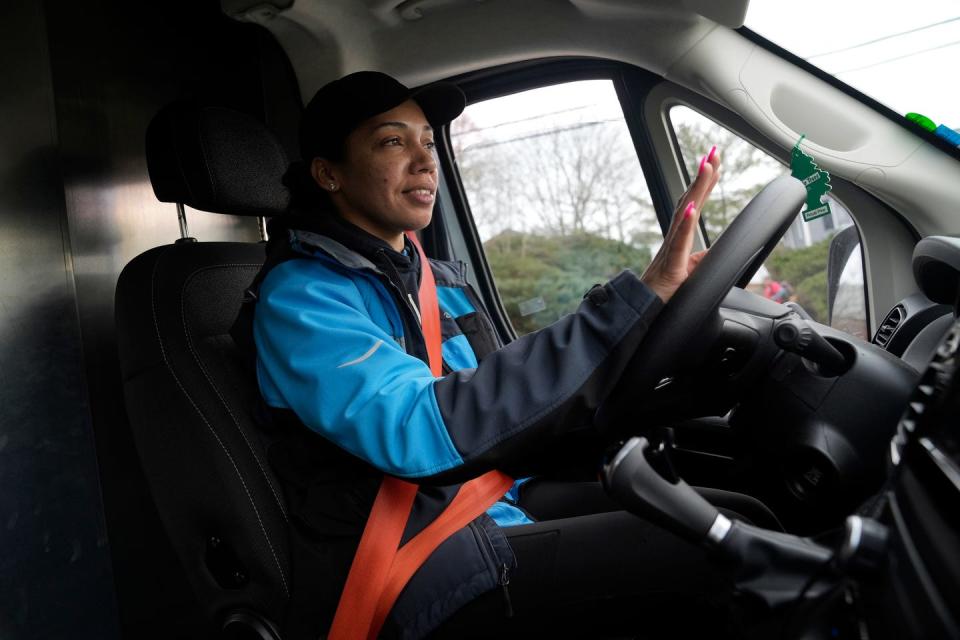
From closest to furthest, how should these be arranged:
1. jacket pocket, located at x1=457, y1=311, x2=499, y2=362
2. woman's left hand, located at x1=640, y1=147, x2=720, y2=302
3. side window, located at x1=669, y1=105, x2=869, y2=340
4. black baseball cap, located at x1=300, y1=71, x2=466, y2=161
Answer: woman's left hand, located at x1=640, y1=147, x2=720, y2=302, black baseball cap, located at x1=300, y1=71, x2=466, y2=161, jacket pocket, located at x1=457, y1=311, x2=499, y2=362, side window, located at x1=669, y1=105, x2=869, y2=340

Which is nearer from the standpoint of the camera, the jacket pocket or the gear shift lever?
the gear shift lever

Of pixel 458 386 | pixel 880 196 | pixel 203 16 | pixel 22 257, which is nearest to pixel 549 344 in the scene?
pixel 458 386

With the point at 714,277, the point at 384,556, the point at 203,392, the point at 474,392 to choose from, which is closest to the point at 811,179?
the point at 714,277

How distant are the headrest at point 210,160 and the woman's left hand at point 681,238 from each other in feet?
2.87

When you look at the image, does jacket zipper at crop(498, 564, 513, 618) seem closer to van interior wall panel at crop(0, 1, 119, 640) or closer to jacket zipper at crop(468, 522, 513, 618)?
jacket zipper at crop(468, 522, 513, 618)

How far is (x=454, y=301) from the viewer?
1668mm

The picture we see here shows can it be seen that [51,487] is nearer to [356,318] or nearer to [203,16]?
[356,318]

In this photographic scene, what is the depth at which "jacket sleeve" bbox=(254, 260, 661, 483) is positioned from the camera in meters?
1.03

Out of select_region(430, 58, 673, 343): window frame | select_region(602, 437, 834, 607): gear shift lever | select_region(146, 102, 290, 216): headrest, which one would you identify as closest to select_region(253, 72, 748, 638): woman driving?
select_region(146, 102, 290, 216): headrest

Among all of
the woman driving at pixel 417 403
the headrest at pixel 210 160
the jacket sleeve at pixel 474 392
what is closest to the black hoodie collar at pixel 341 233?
the woman driving at pixel 417 403

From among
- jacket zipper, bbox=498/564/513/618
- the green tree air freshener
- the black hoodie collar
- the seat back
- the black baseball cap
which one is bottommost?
jacket zipper, bbox=498/564/513/618

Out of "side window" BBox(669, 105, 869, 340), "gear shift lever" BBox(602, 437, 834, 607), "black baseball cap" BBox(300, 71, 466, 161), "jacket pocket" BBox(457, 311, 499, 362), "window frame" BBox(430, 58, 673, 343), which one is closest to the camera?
"gear shift lever" BBox(602, 437, 834, 607)

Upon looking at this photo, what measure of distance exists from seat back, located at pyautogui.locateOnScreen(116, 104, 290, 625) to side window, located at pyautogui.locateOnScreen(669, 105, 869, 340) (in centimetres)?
110

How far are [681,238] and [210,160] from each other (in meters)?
0.93
